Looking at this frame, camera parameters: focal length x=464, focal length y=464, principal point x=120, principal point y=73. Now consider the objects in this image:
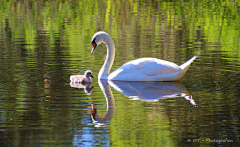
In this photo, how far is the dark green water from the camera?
6719 mm

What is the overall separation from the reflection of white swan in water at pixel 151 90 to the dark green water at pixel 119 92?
20 mm

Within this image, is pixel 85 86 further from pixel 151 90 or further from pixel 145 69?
pixel 151 90

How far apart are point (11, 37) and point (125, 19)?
27.2 ft

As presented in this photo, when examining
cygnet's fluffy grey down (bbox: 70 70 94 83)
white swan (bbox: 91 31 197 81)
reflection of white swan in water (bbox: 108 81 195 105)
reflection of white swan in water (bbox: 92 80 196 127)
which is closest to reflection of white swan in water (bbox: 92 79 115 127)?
reflection of white swan in water (bbox: 92 80 196 127)

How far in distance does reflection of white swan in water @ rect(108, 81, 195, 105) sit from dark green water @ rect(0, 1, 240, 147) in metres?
0.02

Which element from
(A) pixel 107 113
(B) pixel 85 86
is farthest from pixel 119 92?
(A) pixel 107 113

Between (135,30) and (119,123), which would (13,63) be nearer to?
(119,123)

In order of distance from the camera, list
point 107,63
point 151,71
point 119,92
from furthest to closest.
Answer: point 107,63 < point 151,71 < point 119,92

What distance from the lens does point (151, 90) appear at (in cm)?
962

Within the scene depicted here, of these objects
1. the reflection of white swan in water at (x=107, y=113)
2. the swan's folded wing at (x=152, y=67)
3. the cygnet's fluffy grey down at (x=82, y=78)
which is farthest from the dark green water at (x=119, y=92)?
the swan's folded wing at (x=152, y=67)

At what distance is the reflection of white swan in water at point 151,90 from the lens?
900 cm

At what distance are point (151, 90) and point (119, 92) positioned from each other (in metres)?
0.67

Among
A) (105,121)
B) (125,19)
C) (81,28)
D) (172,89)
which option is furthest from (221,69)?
(125,19)

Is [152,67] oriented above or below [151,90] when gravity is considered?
above
